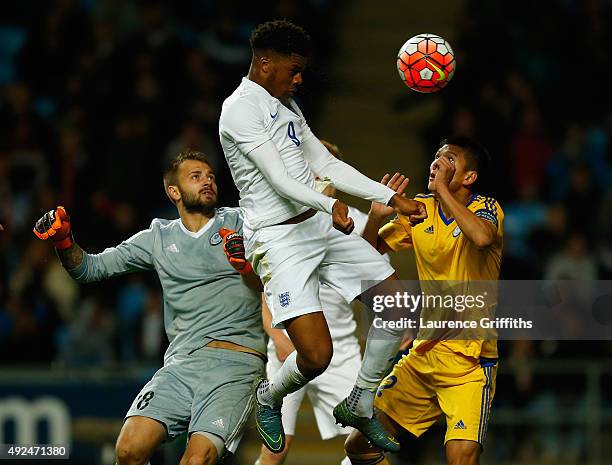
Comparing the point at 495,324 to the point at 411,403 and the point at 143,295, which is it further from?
the point at 143,295

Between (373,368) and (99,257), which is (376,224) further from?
(99,257)

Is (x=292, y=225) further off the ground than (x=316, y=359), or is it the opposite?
(x=292, y=225)

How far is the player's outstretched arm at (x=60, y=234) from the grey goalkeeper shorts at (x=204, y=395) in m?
0.78

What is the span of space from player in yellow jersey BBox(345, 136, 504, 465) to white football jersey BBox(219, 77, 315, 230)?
0.53 m

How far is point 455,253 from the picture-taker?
6930mm

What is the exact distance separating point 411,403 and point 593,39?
23.2 ft

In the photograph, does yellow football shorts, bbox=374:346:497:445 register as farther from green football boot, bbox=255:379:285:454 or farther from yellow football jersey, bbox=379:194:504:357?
green football boot, bbox=255:379:285:454

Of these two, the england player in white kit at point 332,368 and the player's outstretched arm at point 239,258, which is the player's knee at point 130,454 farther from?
the england player in white kit at point 332,368

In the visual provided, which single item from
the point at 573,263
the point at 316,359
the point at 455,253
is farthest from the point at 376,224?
the point at 573,263

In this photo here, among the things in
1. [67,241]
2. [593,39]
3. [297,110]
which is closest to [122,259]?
[67,241]

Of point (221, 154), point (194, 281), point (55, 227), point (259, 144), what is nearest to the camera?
point (259, 144)

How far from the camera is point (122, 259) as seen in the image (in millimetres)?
7324

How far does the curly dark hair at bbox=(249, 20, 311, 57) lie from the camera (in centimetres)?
674

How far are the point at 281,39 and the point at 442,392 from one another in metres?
1.99
